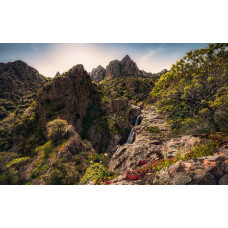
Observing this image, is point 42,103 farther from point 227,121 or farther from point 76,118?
point 227,121

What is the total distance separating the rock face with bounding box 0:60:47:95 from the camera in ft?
95.9

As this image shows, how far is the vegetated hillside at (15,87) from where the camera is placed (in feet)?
86.9

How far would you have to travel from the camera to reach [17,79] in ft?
108

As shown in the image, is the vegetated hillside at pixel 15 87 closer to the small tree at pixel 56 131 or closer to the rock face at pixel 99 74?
the small tree at pixel 56 131

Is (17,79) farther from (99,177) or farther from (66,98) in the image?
(99,177)

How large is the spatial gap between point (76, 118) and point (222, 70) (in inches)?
1012

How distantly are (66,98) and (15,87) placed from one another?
23.5m

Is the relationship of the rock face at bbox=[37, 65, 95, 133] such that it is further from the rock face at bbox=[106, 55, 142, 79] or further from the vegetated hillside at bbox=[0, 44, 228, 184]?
the rock face at bbox=[106, 55, 142, 79]

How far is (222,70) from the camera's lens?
18.4 ft

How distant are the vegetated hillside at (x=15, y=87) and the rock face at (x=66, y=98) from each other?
1303 cm

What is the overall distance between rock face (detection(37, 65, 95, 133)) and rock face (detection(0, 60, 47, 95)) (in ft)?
59.9

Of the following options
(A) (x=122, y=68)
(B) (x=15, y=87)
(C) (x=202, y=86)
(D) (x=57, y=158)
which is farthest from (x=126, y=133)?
(A) (x=122, y=68)

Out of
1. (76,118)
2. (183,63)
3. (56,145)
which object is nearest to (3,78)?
(76,118)

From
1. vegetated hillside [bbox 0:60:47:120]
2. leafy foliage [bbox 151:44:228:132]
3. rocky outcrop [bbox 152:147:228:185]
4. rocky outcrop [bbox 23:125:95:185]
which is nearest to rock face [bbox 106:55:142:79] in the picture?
vegetated hillside [bbox 0:60:47:120]
